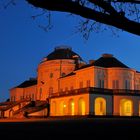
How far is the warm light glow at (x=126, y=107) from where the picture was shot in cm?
5409

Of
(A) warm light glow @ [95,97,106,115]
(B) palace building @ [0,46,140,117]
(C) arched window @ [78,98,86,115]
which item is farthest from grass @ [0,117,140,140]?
(C) arched window @ [78,98,86,115]

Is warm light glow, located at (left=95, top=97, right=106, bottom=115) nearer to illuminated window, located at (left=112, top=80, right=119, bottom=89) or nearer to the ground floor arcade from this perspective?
the ground floor arcade

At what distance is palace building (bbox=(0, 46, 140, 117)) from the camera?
5316 centimetres

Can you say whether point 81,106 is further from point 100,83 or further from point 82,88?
point 100,83

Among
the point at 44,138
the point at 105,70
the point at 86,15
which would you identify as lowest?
the point at 44,138

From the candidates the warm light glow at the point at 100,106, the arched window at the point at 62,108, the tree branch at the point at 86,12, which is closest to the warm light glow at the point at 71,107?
the arched window at the point at 62,108

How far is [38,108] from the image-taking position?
61.4 meters

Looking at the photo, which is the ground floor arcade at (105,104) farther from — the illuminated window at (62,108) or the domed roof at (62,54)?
the domed roof at (62,54)

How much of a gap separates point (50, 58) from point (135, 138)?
58.9 m

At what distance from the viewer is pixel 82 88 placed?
53.0 m

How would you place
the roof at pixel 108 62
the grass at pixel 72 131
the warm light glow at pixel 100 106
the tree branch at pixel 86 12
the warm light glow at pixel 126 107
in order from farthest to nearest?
1. the roof at pixel 108 62
2. the warm light glow at pixel 126 107
3. the warm light glow at pixel 100 106
4. the grass at pixel 72 131
5. the tree branch at pixel 86 12

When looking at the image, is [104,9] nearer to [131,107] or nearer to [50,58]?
[131,107]

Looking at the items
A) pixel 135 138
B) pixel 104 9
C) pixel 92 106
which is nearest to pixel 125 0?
pixel 104 9

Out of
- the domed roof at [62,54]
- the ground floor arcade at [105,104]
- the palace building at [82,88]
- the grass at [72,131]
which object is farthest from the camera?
the domed roof at [62,54]
